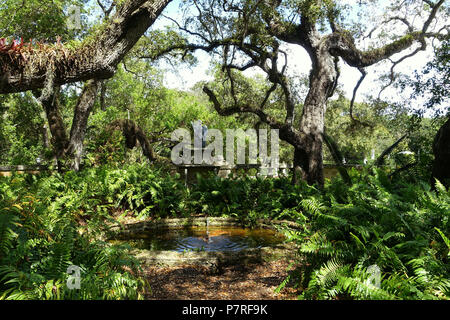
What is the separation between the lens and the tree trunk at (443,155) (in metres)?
5.63

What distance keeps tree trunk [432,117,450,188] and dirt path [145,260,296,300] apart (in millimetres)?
3297

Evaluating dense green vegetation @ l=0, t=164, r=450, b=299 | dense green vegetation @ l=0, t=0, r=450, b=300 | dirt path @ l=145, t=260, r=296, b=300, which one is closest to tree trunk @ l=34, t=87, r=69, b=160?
dense green vegetation @ l=0, t=0, r=450, b=300

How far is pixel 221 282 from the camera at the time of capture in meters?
4.55

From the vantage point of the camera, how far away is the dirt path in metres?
4.03

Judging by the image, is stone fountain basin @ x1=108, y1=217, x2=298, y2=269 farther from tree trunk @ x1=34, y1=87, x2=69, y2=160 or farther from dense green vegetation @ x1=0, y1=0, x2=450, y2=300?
tree trunk @ x1=34, y1=87, x2=69, y2=160

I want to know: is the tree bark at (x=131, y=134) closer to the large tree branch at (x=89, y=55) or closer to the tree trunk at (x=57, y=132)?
the tree trunk at (x=57, y=132)

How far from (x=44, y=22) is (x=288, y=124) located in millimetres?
8704

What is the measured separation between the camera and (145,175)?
367 inches

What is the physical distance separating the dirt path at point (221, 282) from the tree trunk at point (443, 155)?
3.30 meters

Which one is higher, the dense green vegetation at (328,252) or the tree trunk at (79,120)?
the tree trunk at (79,120)
